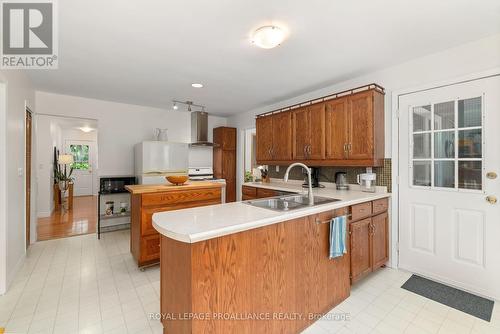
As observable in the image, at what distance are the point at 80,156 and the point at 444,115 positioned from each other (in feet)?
33.9

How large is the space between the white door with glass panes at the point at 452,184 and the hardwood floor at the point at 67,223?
5030mm

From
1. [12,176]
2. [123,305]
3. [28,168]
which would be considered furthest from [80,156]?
[123,305]

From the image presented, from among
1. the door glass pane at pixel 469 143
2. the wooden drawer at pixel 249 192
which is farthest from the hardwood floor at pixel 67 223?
the door glass pane at pixel 469 143

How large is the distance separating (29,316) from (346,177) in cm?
356

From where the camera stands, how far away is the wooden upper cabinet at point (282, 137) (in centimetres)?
360

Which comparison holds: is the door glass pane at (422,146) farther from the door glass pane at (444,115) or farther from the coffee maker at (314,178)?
the coffee maker at (314,178)

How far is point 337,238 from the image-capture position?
74.7 inches

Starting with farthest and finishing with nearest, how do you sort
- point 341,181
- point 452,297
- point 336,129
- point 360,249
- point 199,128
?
point 199,128, point 341,181, point 336,129, point 360,249, point 452,297

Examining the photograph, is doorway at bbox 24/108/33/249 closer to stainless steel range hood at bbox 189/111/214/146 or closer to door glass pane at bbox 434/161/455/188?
stainless steel range hood at bbox 189/111/214/146

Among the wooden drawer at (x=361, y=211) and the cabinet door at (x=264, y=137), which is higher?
the cabinet door at (x=264, y=137)

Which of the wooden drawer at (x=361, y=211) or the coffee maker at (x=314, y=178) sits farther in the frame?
the coffee maker at (x=314, y=178)

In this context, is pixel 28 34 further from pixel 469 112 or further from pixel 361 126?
pixel 469 112

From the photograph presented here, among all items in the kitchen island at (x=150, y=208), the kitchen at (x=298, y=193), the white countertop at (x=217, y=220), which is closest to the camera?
the white countertop at (x=217, y=220)

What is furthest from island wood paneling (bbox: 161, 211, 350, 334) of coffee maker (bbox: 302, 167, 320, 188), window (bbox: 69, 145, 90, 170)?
window (bbox: 69, 145, 90, 170)
